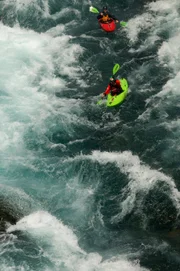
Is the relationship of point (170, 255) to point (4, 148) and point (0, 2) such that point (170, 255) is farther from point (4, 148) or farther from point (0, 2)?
point (0, 2)

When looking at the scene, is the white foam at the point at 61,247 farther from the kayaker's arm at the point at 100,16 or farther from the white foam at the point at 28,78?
the kayaker's arm at the point at 100,16

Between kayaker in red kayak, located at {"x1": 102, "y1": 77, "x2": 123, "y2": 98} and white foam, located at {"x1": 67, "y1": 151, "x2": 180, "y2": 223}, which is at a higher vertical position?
kayaker in red kayak, located at {"x1": 102, "y1": 77, "x2": 123, "y2": 98}

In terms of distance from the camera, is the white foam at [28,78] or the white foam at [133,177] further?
the white foam at [28,78]

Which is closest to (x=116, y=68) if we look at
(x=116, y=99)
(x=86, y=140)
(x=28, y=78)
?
(x=116, y=99)

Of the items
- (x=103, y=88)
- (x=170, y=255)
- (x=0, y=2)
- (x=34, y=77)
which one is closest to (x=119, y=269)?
(x=170, y=255)

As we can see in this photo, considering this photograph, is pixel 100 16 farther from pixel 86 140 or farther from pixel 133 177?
pixel 133 177

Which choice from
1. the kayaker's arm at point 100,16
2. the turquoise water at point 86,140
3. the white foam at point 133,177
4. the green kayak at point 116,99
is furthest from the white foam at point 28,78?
the white foam at point 133,177

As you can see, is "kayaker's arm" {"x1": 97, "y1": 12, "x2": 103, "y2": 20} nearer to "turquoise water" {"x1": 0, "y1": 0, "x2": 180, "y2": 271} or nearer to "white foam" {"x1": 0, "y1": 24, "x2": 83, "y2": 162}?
"turquoise water" {"x1": 0, "y1": 0, "x2": 180, "y2": 271}

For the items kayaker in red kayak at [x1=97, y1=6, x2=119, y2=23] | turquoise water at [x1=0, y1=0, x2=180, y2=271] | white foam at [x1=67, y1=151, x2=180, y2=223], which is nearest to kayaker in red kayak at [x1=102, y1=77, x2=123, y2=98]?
turquoise water at [x1=0, y1=0, x2=180, y2=271]
